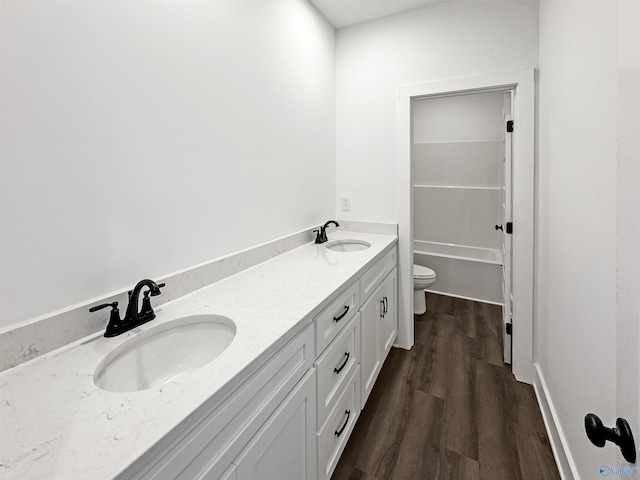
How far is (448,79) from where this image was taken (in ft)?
7.00

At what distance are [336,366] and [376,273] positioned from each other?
72 centimetres

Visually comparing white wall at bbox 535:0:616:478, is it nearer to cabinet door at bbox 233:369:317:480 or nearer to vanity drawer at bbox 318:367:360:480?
cabinet door at bbox 233:369:317:480

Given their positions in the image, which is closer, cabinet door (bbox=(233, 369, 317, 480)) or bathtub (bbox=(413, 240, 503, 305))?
cabinet door (bbox=(233, 369, 317, 480))

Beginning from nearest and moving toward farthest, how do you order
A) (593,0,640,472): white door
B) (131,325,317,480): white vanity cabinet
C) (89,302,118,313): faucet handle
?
(593,0,640,472): white door
(131,325,317,480): white vanity cabinet
(89,302,118,313): faucet handle

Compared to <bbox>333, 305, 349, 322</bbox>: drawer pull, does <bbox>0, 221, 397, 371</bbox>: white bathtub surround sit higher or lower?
higher

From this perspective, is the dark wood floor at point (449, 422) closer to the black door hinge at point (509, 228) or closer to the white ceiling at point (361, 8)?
A: the black door hinge at point (509, 228)

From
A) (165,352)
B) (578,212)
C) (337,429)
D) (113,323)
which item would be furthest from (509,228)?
(113,323)

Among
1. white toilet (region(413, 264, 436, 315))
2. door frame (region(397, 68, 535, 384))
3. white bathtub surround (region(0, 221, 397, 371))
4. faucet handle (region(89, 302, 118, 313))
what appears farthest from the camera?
white toilet (region(413, 264, 436, 315))

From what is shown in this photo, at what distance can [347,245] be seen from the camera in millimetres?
2330

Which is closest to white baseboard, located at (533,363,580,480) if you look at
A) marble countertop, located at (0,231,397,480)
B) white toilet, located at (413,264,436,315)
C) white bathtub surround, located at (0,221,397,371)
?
white toilet, located at (413,264,436,315)

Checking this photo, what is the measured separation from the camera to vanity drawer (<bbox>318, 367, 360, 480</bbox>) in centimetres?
121

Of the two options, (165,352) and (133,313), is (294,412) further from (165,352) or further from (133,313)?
(133,313)

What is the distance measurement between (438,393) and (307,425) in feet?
3.96

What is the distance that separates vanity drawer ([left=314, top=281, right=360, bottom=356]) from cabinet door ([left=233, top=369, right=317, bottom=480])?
0.13 m
